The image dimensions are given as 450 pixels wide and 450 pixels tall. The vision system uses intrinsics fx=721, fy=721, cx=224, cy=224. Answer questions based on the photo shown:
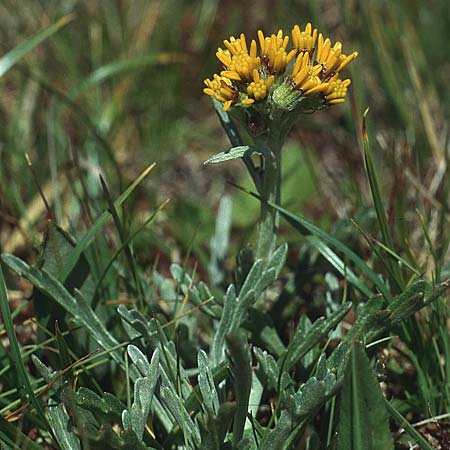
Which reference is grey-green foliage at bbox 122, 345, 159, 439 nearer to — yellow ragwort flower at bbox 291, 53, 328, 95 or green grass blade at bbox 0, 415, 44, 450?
green grass blade at bbox 0, 415, 44, 450

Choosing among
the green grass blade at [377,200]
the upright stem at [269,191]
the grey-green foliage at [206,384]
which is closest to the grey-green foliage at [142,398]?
the grey-green foliage at [206,384]

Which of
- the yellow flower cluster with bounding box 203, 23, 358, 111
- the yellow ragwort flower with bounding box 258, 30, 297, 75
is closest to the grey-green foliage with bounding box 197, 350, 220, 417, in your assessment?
the yellow flower cluster with bounding box 203, 23, 358, 111

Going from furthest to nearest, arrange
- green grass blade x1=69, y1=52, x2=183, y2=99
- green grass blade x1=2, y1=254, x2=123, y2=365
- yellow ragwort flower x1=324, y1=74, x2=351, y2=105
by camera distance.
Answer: green grass blade x1=69, y1=52, x2=183, y2=99
green grass blade x1=2, y1=254, x2=123, y2=365
yellow ragwort flower x1=324, y1=74, x2=351, y2=105

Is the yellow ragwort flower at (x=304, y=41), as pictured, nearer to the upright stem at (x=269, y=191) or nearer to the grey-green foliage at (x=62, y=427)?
the upright stem at (x=269, y=191)

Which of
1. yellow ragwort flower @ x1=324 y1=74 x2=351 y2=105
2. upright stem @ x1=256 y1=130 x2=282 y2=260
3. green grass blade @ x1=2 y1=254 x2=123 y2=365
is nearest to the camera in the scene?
yellow ragwort flower @ x1=324 y1=74 x2=351 y2=105

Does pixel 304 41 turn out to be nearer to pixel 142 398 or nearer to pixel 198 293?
pixel 198 293
